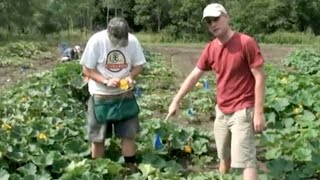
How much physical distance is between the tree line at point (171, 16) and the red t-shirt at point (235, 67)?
1412 inches

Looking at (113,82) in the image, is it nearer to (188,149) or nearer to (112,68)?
(112,68)

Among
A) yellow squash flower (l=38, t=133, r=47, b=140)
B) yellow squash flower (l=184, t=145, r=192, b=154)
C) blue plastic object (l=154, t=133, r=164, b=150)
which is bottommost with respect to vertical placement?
yellow squash flower (l=184, t=145, r=192, b=154)

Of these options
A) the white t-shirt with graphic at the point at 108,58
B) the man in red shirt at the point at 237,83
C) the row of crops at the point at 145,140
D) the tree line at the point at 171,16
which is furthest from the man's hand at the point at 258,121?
the tree line at the point at 171,16

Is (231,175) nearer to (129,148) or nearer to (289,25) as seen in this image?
(129,148)

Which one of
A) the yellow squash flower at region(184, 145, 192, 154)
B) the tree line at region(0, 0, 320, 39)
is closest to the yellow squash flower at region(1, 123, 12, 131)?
the yellow squash flower at region(184, 145, 192, 154)

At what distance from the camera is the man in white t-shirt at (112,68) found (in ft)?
17.8

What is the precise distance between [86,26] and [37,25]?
9.03m

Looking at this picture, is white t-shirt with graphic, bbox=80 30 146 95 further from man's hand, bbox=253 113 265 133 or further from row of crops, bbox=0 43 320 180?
man's hand, bbox=253 113 265 133

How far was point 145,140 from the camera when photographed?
6.45 m

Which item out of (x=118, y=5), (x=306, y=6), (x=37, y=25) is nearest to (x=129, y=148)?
A: (x=37, y=25)

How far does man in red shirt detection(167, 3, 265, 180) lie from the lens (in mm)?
4645

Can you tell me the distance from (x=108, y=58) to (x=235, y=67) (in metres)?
1.24

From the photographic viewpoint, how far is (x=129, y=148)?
578 cm

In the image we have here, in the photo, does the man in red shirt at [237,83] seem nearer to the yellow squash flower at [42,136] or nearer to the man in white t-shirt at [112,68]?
the man in white t-shirt at [112,68]
